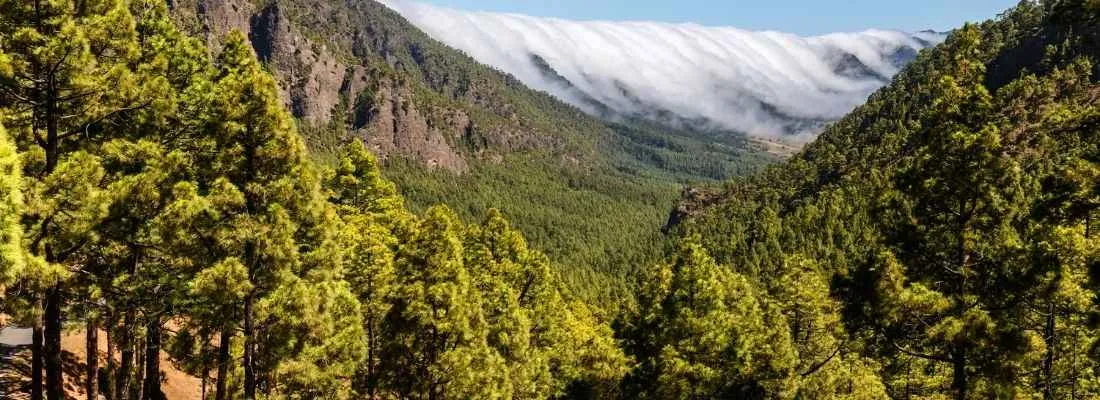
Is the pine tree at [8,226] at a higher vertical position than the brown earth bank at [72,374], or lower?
higher

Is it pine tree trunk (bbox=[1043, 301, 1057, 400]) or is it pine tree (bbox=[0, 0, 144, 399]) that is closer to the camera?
pine tree (bbox=[0, 0, 144, 399])

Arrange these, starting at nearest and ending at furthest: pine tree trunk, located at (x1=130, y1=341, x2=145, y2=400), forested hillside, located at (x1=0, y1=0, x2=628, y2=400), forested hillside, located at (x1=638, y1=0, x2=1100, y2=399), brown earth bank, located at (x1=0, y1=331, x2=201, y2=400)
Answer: forested hillside, located at (x1=638, y1=0, x2=1100, y2=399) < forested hillside, located at (x1=0, y1=0, x2=628, y2=400) < brown earth bank, located at (x1=0, y1=331, x2=201, y2=400) < pine tree trunk, located at (x1=130, y1=341, x2=145, y2=400)

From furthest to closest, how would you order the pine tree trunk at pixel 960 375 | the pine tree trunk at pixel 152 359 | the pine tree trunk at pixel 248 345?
1. the pine tree trunk at pixel 152 359
2. the pine tree trunk at pixel 248 345
3. the pine tree trunk at pixel 960 375

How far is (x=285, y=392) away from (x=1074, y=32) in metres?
232

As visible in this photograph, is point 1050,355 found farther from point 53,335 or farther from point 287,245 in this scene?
point 53,335

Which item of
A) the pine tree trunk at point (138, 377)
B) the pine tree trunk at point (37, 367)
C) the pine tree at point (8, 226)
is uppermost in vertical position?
the pine tree at point (8, 226)

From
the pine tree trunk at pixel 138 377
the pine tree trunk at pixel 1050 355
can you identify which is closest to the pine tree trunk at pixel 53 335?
the pine tree trunk at pixel 138 377

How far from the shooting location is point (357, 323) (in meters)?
27.3

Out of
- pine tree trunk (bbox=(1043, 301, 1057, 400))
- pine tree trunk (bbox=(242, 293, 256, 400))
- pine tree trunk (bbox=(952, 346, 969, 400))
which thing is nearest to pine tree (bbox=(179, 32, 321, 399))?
pine tree trunk (bbox=(242, 293, 256, 400))

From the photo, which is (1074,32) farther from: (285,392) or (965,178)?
(285,392)

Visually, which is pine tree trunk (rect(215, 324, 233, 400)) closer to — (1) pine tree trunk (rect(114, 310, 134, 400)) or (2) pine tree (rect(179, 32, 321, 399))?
(2) pine tree (rect(179, 32, 321, 399))

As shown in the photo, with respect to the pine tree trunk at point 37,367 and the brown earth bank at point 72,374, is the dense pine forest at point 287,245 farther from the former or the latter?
the brown earth bank at point 72,374

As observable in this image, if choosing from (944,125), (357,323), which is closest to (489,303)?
(357,323)

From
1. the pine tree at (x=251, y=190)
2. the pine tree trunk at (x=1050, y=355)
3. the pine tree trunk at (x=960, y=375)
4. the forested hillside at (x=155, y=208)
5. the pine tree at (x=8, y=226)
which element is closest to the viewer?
the pine tree at (x=8, y=226)
